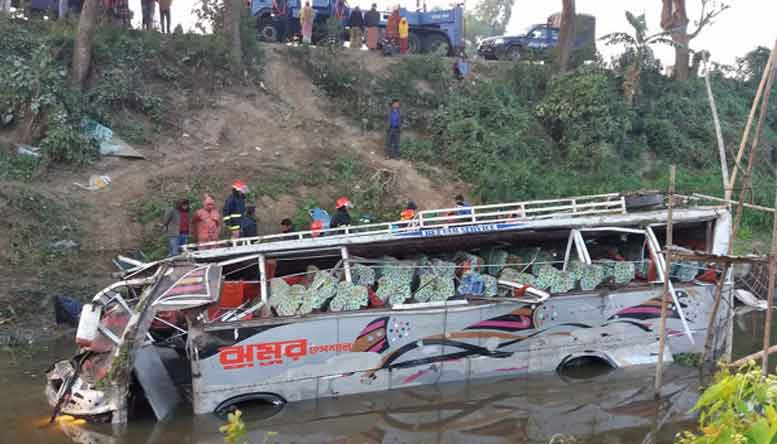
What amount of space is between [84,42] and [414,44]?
11.4 meters

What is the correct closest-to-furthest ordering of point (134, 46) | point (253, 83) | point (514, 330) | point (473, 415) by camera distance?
point (473, 415)
point (514, 330)
point (134, 46)
point (253, 83)

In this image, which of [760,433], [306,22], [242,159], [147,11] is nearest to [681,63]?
[306,22]

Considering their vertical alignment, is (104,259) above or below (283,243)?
below

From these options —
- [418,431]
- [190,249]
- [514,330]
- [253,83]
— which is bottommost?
[418,431]

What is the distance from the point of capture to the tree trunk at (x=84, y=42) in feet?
58.6

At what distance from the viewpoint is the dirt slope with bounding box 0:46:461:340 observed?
1532 centimetres

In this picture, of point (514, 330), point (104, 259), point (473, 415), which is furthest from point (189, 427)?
point (104, 259)

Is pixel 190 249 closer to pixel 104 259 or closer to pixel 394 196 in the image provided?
pixel 104 259

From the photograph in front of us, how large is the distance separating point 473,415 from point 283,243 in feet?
11.1

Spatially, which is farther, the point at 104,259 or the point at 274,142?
the point at 274,142

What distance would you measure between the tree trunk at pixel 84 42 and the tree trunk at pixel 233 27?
12.3 ft

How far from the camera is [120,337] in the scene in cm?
924

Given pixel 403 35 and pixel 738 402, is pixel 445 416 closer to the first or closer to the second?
pixel 738 402

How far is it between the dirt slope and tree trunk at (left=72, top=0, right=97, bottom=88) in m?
2.24
